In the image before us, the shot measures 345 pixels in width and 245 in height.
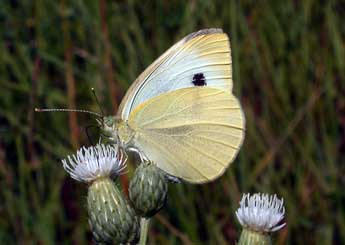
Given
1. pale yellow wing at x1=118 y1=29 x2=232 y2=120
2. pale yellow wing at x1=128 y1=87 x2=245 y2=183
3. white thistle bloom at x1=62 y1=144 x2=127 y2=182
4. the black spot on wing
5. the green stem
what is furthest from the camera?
the black spot on wing

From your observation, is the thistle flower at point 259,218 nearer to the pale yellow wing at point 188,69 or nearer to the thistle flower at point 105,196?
the thistle flower at point 105,196

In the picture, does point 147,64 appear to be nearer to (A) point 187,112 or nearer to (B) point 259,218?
(A) point 187,112

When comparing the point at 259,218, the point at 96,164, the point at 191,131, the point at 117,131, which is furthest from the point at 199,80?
the point at 259,218

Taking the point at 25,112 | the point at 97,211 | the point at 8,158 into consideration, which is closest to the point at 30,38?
the point at 25,112

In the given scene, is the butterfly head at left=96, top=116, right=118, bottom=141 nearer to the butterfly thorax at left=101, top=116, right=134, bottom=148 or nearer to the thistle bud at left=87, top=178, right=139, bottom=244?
the butterfly thorax at left=101, top=116, right=134, bottom=148

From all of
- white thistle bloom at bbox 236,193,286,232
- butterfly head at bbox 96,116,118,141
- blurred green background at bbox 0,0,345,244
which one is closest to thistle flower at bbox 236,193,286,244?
white thistle bloom at bbox 236,193,286,232
